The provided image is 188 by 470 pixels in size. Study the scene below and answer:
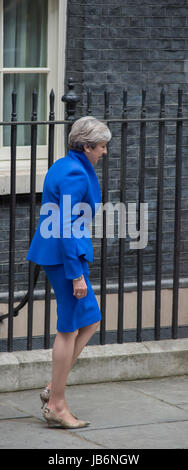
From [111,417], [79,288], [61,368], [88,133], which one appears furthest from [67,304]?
[88,133]

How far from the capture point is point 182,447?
5.60 meters

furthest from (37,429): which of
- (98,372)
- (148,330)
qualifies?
(148,330)

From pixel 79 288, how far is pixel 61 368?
0.49 metres

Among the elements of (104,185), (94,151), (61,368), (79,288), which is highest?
(94,151)

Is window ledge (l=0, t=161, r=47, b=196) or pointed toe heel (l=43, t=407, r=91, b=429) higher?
window ledge (l=0, t=161, r=47, b=196)

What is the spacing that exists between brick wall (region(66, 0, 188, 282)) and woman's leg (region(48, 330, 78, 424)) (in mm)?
3010

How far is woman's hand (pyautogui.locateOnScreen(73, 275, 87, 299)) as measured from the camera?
5.73 m

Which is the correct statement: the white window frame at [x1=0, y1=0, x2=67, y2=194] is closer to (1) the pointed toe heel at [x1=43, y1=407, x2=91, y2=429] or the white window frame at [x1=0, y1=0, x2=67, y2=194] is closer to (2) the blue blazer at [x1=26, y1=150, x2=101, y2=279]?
(2) the blue blazer at [x1=26, y1=150, x2=101, y2=279]

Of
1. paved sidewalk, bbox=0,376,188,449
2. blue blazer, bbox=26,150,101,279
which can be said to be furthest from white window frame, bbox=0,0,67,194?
blue blazer, bbox=26,150,101,279

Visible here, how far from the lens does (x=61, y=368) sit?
5902 mm

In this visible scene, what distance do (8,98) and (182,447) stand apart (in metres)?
4.08

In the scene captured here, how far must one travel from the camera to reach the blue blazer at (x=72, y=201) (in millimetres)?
5707

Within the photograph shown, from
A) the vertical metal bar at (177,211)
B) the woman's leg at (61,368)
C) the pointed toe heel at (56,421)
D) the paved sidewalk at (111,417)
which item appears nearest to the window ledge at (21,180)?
the vertical metal bar at (177,211)

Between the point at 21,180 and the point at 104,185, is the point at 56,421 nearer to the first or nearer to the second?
the point at 104,185
